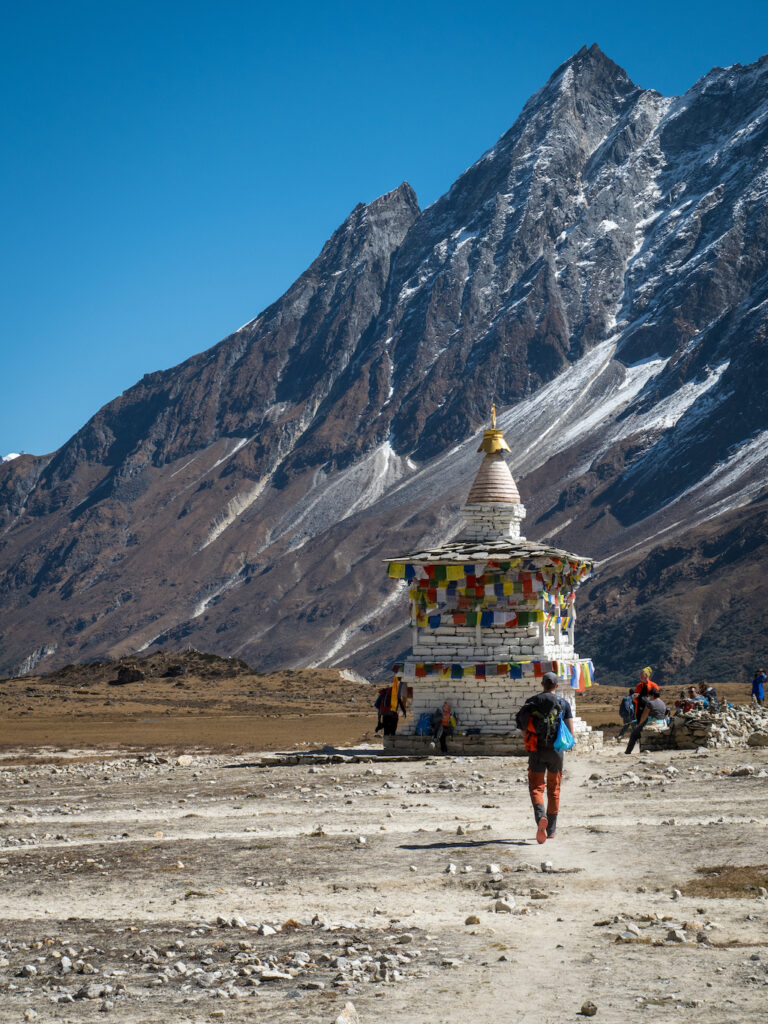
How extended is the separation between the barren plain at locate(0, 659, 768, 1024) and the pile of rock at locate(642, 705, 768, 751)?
488cm

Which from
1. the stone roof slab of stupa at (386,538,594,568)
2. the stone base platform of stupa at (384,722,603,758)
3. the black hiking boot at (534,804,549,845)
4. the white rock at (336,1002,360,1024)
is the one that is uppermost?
the stone roof slab of stupa at (386,538,594,568)

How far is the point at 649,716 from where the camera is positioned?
3228cm

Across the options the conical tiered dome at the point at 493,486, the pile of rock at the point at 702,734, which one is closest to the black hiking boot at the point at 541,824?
the pile of rock at the point at 702,734

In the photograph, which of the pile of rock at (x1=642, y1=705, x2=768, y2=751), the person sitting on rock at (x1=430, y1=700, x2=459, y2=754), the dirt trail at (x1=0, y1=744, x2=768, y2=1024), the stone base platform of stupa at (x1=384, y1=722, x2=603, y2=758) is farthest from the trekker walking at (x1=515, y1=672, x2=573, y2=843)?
the person sitting on rock at (x1=430, y1=700, x2=459, y2=754)

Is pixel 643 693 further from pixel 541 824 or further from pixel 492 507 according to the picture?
pixel 541 824

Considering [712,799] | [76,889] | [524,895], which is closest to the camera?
[524,895]

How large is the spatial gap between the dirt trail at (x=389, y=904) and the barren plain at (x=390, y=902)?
1.3 inches

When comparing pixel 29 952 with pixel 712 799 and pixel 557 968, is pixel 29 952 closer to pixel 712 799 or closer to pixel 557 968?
pixel 557 968

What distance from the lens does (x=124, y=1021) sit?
373 inches

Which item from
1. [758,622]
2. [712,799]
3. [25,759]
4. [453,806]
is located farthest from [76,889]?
[758,622]

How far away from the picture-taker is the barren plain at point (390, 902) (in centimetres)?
984

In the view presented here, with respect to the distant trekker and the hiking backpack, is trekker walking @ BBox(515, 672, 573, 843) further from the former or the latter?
the distant trekker

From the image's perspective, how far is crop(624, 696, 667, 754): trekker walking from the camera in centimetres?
3016

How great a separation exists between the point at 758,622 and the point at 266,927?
140463mm
